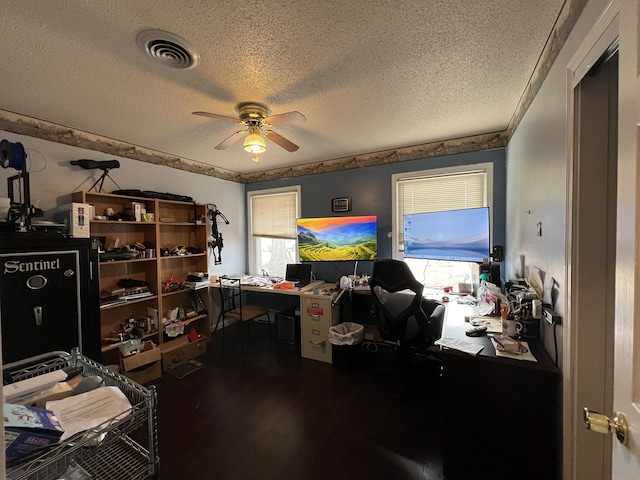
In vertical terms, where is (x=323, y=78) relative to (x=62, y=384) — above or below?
above

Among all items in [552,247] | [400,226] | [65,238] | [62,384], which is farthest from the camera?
[400,226]

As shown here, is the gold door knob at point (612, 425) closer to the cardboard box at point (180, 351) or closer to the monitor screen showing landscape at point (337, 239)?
the monitor screen showing landscape at point (337, 239)

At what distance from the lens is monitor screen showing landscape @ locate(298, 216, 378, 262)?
127 inches

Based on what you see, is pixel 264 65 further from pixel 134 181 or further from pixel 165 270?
pixel 165 270

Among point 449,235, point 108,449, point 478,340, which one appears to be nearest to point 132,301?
point 108,449

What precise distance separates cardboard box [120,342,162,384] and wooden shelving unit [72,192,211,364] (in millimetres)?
236

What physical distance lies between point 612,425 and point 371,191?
293 centimetres

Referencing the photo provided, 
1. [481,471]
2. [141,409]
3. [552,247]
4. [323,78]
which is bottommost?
[481,471]

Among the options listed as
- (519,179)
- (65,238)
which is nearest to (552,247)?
(519,179)

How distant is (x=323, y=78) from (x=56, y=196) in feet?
8.60

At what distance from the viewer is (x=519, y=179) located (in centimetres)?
207

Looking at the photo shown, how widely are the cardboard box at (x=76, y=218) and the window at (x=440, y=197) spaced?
313 cm

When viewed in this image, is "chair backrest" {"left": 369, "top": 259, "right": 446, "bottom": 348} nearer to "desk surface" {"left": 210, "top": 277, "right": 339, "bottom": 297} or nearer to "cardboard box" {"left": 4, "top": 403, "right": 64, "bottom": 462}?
"desk surface" {"left": 210, "top": 277, "right": 339, "bottom": 297}

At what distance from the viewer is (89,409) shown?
673mm
